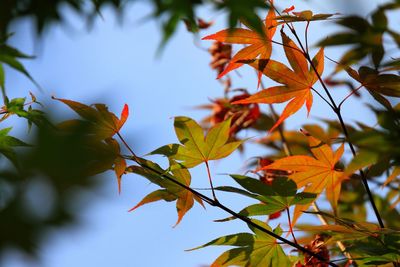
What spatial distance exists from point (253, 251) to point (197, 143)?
0.52ft

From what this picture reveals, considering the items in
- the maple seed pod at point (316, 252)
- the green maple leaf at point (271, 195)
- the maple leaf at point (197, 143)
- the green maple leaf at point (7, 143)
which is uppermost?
the green maple leaf at point (7, 143)

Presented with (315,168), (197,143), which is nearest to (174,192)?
(197,143)

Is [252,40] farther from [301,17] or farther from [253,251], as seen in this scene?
[253,251]

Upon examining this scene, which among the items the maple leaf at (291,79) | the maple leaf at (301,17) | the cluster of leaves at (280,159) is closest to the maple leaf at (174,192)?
the cluster of leaves at (280,159)

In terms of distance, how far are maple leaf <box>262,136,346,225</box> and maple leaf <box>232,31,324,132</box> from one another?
0.05m

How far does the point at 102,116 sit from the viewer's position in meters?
0.77

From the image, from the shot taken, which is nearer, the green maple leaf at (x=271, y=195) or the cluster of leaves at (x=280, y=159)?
the cluster of leaves at (x=280, y=159)

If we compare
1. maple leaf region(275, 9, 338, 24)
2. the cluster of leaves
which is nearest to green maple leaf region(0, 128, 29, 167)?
the cluster of leaves

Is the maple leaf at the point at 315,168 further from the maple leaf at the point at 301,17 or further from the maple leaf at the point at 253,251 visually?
the maple leaf at the point at 301,17

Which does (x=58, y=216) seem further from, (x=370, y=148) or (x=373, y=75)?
(x=373, y=75)

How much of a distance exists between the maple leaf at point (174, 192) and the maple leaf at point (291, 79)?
0.41ft

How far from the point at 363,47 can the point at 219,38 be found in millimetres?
225

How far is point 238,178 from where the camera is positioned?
732mm

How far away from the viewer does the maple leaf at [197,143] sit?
0.78 m
